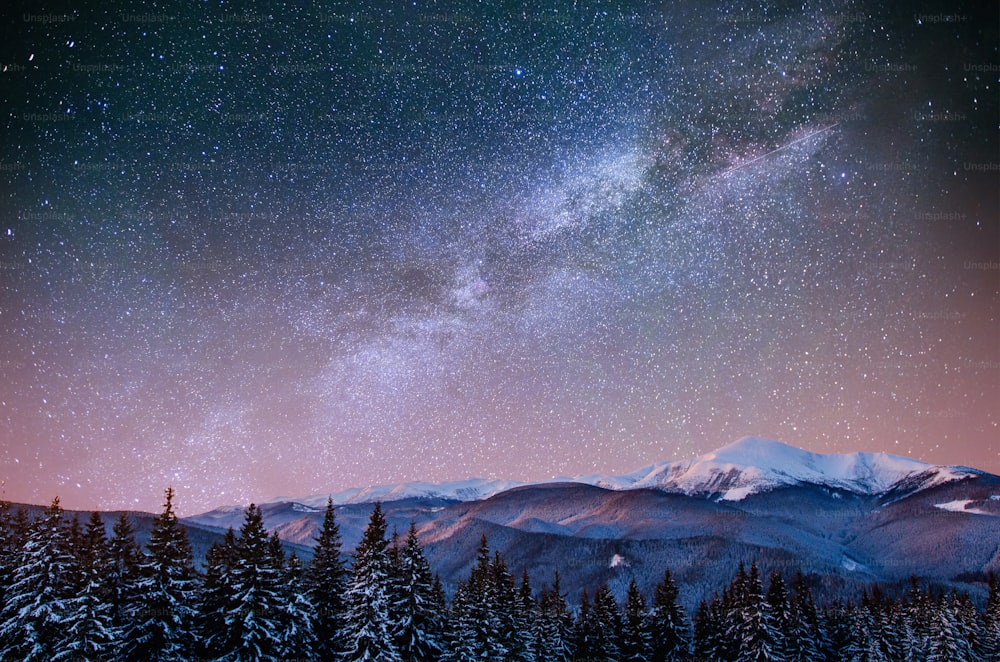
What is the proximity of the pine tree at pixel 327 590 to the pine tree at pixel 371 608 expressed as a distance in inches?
60.9

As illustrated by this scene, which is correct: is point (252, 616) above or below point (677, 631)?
above

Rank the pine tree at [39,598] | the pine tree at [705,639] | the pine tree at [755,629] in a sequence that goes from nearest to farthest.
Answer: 1. the pine tree at [39,598]
2. the pine tree at [755,629]
3. the pine tree at [705,639]

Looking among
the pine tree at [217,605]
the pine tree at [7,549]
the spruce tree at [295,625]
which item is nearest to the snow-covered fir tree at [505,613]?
the spruce tree at [295,625]

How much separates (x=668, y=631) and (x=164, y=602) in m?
37.0

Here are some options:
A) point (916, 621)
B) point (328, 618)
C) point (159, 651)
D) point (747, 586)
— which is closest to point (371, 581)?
point (328, 618)

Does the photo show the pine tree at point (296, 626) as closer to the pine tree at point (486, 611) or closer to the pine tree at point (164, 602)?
the pine tree at point (164, 602)

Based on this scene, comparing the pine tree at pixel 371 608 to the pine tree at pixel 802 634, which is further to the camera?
the pine tree at pixel 802 634

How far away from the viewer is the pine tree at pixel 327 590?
31.4 metres

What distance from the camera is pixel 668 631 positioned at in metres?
50.6

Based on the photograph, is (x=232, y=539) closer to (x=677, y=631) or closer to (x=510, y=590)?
(x=510, y=590)

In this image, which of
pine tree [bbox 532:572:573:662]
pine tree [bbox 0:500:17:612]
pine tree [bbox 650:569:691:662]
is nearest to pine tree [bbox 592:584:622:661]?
pine tree [bbox 532:572:573:662]

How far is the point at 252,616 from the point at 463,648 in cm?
1360

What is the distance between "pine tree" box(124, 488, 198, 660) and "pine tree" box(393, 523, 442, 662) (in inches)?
342

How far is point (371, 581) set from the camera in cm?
2947
